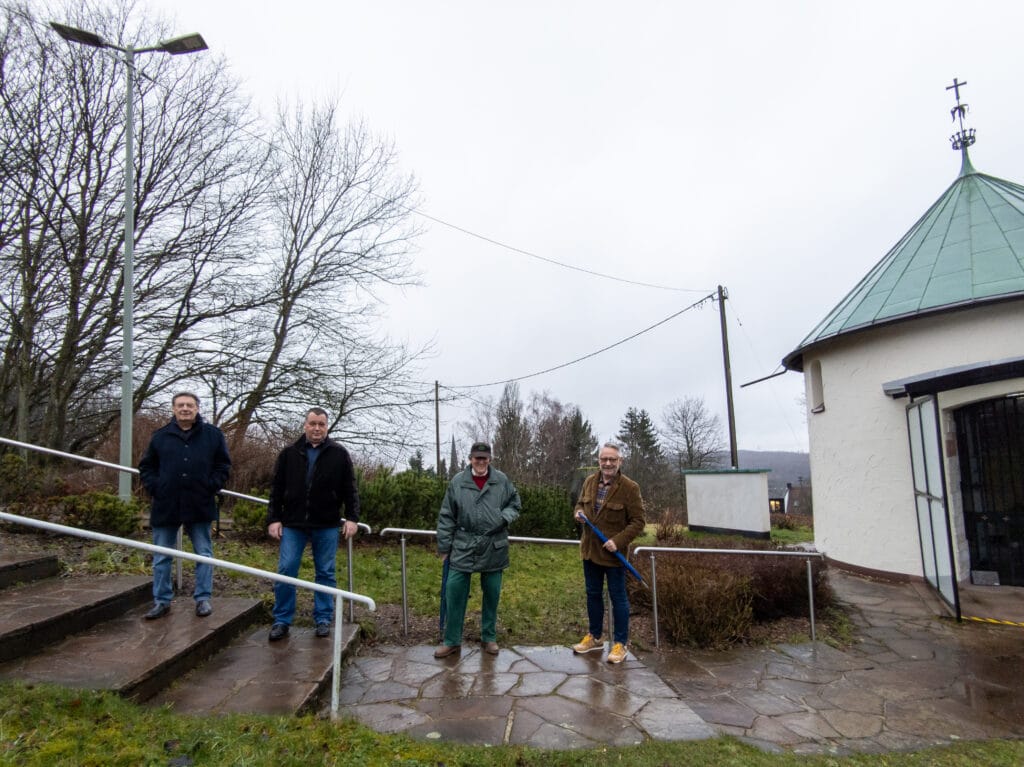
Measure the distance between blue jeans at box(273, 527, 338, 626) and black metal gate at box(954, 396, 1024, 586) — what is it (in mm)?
8222

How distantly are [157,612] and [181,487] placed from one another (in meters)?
0.95

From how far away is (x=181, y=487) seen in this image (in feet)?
14.8

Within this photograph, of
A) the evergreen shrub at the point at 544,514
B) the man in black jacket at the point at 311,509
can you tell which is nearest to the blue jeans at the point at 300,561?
the man in black jacket at the point at 311,509

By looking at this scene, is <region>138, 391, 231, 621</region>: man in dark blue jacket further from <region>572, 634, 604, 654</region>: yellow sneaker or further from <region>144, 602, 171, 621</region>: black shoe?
<region>572, 634, 604, 654</region>: yellow sneaker

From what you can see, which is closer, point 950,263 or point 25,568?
point 25,568

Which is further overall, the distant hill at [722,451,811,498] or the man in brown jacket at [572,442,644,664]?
the distant hill at [722,451,811,498]

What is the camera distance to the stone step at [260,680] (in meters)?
3.41

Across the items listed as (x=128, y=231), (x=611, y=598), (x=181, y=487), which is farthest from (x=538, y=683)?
(x=128, y=231)

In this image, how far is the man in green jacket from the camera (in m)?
4.74

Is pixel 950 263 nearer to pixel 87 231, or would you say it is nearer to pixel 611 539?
pixel 611 539

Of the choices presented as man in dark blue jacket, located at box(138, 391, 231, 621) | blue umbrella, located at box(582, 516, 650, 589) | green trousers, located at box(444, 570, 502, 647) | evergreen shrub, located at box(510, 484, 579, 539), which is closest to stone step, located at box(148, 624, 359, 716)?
man in dark blue jacket, located at box(138, 391, 231, 621)

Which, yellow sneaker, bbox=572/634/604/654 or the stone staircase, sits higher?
the stone staircase

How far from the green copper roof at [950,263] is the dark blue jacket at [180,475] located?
8830mm

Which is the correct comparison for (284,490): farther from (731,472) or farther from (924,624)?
(731,472)
